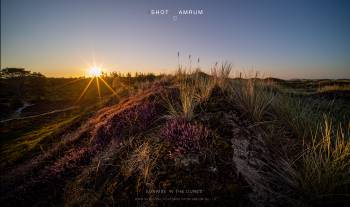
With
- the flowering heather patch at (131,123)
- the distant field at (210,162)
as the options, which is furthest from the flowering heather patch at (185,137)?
the flowering heather patch at (131,123)

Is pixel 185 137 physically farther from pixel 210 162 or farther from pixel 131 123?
pixel 131 123

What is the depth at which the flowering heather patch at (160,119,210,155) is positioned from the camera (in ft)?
12.1

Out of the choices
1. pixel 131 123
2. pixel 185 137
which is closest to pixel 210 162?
pixel 185 137

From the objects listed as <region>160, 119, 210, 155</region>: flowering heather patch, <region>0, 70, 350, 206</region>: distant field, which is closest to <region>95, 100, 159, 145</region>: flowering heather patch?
<region>0, 70, 350, 206</region>: distant field

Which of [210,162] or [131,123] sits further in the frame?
[131,123]

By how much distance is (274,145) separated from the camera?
373cm

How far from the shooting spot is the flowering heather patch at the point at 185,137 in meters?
3.68

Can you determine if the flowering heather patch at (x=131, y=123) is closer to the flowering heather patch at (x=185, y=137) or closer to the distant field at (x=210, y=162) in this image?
the distant field at (x=210, y=162)

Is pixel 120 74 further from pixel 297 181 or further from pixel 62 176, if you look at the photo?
pixel 297 181

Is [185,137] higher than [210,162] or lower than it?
higher

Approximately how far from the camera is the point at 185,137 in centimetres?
389

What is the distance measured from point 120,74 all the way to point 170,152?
2697 centimetres

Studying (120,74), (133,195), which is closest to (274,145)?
(133,195)

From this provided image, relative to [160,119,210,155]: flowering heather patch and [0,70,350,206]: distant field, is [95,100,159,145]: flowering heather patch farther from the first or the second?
[160,119,210,155]: flowering heather patch
